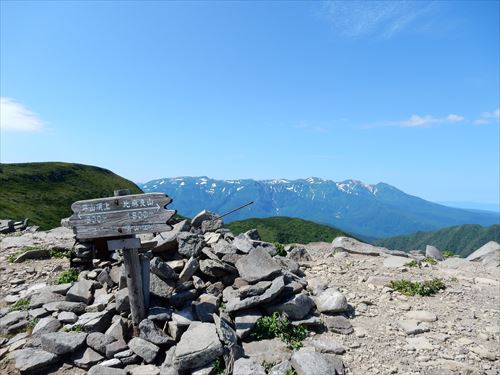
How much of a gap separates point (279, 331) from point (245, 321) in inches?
40.3

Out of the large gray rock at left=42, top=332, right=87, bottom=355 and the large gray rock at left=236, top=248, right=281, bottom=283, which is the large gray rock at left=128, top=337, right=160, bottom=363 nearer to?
the large gray rock at left=42, top=332, right=87, bottom=355

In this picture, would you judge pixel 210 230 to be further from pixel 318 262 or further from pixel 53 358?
pixel 53 358

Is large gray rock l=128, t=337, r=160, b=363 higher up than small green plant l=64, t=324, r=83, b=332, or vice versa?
small green plant l=64, t=324, r=83, b=332

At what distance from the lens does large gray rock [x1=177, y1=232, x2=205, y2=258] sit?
12.7 m

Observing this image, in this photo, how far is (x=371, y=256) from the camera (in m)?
18.8

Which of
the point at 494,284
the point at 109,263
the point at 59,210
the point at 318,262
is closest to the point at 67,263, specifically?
the point at 109,263

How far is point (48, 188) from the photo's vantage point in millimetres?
133875

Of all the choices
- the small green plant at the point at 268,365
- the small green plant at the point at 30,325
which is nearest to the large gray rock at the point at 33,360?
the small green plant at the point at 30,325

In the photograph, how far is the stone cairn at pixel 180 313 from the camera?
28.8 feet

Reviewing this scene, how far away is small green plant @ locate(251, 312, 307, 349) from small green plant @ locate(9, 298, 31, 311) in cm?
824

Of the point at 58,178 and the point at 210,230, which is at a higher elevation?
the point at 58,178

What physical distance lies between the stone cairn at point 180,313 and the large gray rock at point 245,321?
0.10 ft

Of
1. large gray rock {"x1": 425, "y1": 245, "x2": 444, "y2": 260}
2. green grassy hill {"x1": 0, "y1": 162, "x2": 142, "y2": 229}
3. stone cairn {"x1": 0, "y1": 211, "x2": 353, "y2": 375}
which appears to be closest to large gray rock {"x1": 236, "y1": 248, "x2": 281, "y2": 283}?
stone cairn {"x1": 0, "y1": 211, "x2": 353, "y2": 375}

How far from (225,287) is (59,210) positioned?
389 feet
